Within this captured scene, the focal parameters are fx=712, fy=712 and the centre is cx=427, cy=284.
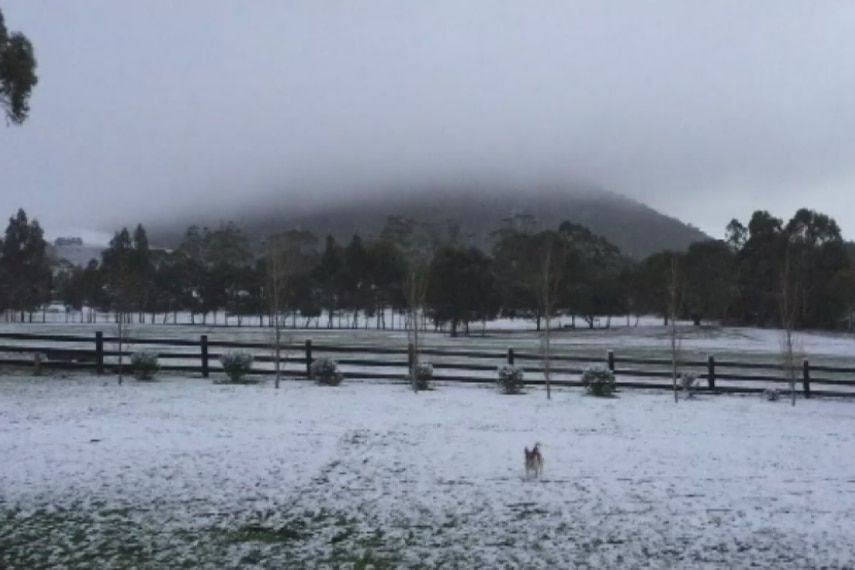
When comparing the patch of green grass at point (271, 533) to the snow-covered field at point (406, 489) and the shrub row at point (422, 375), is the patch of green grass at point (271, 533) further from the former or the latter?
the shrub row at point (422, 375)

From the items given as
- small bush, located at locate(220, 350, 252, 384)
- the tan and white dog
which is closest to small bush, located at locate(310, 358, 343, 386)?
small bush, located at locate(220, 350, 252, 384)

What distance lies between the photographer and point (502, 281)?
8044 centimetres

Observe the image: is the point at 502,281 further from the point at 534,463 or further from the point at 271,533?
the point at 271,533

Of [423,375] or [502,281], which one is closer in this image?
[423,375]

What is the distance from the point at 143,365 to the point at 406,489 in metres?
13.4

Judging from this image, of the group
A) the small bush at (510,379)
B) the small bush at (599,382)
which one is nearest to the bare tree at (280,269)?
the small bush at (510,379)

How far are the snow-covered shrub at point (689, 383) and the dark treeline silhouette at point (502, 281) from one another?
39685mm

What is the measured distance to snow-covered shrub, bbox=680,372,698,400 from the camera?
19.9 meters

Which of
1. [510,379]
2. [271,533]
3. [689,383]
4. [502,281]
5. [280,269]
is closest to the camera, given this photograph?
[271,533]

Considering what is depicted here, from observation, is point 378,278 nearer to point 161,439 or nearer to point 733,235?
point 733,235

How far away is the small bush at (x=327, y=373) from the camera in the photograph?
1992 cm

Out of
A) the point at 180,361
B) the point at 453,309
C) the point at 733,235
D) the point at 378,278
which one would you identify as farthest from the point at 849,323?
the point at 180,361

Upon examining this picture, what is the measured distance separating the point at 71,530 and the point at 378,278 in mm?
74609

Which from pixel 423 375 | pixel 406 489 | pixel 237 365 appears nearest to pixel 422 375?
pixel 423 375
